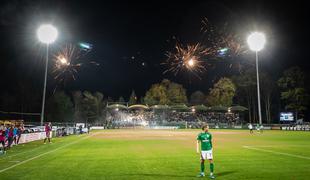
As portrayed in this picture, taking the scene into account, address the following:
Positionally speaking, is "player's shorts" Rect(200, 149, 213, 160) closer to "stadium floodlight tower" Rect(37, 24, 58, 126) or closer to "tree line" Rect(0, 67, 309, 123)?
"stadium floodlight tower" Rect(37, 24, 58, 126)

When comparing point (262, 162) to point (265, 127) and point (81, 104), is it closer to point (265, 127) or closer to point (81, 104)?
point (265, 127)

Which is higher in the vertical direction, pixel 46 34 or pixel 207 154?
pixel 46 34

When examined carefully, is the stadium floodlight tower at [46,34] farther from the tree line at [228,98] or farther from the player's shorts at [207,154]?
the tree line at [228,98]

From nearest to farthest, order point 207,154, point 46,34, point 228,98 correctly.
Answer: point 207,154
point 46,34
point 228,98

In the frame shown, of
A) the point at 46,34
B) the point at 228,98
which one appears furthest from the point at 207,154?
the point at 228,98

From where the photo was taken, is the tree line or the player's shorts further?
the tree line

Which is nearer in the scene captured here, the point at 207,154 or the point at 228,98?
the point at 207,154

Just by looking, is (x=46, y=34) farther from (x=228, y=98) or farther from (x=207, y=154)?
(x=228, y=98)

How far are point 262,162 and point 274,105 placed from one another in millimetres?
102947

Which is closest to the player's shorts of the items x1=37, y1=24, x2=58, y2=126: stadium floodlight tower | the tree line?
x1=37, y1=24, x2=58, y2=126: stadium floodlight tower

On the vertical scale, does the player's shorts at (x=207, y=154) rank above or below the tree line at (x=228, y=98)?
below

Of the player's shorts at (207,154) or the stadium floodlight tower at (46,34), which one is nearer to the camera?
the player's shorts at (207,154)

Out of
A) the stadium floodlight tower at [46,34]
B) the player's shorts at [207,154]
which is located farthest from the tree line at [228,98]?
the player's shorts at [207,154]

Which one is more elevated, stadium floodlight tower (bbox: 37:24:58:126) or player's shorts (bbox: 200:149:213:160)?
stadium floodlight tower (bbox: 37:24:58:126)
